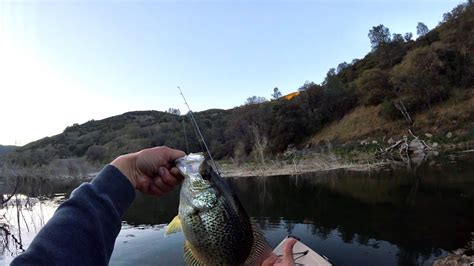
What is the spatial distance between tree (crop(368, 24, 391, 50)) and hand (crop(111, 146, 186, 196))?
Answer: 7506 centimetres

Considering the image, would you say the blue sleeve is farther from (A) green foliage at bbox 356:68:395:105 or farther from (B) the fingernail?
(A) green foliage at bbox 356:68:395:105

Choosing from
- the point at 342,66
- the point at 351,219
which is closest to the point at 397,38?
the point at 342,66

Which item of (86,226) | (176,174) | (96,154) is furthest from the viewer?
(96,154)

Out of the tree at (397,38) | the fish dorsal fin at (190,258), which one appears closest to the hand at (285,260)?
the fish dorsal fin at (190,258)

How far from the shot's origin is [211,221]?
6.79ft

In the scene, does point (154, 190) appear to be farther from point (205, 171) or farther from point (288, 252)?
point (288, 252)

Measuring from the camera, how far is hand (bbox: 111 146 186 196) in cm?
247

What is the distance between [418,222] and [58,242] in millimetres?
17320

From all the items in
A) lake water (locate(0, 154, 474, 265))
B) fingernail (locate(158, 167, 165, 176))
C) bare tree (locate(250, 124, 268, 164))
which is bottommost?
lake water (locate(0, 154, 474, 265))

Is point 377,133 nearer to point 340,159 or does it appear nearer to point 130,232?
point 340,159

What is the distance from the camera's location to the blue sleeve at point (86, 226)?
5.83 ft

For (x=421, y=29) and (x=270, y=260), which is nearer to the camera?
(x=270, y=260)

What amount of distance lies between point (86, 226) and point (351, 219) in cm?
1841

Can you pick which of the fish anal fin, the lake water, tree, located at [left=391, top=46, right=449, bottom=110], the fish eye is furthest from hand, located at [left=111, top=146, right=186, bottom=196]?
tree, located at [left=391, top=46, right=449, bottom=110]
